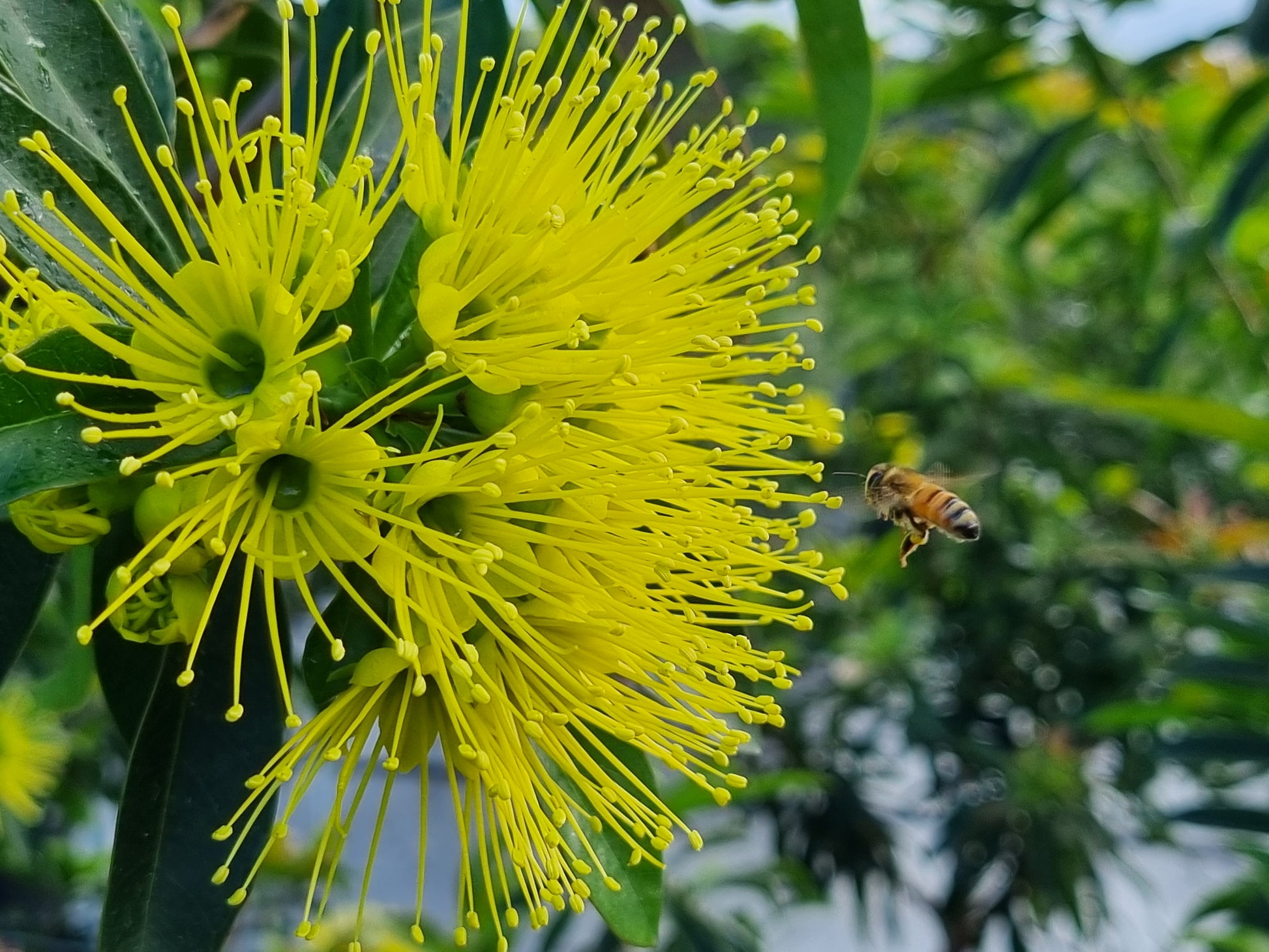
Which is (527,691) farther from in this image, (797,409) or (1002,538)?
(1002,538)

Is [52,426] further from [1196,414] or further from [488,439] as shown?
[1196,414]

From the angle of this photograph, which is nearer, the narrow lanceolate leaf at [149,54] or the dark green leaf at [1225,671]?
the narrow lanceolate leaf at [149,54]

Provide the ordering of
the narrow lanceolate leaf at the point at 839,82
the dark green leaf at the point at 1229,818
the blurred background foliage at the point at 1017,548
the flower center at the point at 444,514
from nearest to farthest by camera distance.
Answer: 1. the flower center at the point at 444,514
2. the narrow lanceolate leaf at the point at 839,82
3. the dark green leaf at the point at 1229,818
4. the blurred background foliage at the point at 1017,548

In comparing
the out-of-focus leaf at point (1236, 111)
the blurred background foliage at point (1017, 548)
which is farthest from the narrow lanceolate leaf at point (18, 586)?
the out-of-focus leaf at point (1236, 111)

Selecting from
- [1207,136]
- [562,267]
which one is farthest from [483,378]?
[1207,136]

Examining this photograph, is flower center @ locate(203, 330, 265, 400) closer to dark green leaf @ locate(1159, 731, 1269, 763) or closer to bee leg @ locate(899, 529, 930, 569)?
bee leg @ locate(899, 529, 930, 569)

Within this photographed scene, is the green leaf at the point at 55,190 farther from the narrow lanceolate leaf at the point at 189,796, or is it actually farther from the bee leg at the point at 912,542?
the bee leg at the point at 912,542
